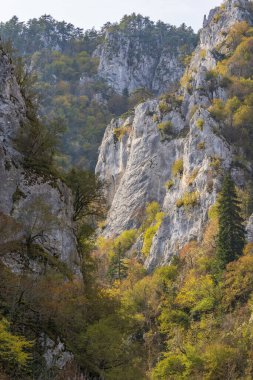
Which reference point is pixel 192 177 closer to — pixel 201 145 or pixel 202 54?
pixel 201 145

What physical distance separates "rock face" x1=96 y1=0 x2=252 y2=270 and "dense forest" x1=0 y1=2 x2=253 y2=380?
1.68 metres

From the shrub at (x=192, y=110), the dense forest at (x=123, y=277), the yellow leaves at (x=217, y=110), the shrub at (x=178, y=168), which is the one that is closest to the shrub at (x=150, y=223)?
the dense forest at (x=123, y=277)

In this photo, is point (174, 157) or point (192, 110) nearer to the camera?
point (192, 110)

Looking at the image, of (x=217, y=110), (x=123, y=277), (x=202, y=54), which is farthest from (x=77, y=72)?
(x=123, y=277)

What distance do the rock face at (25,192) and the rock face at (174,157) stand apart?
119ft

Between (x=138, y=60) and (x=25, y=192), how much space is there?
142518 millimetres

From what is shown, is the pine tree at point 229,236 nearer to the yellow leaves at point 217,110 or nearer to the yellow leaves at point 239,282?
the yellow leaves at point 239,282

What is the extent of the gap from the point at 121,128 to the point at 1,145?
288 ft

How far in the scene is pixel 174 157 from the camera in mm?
102000

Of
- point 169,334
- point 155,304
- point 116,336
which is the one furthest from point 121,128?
point 116,336

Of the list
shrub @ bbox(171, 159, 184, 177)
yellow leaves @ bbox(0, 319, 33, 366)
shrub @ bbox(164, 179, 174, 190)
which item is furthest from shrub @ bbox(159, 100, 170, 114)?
yellow leaves @ bbox(0, 319, 33, 366)

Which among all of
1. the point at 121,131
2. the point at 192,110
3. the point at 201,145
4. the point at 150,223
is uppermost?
the point at 121,131

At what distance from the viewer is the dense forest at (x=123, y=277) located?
922 inches

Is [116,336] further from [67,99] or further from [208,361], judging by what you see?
[67,99]
